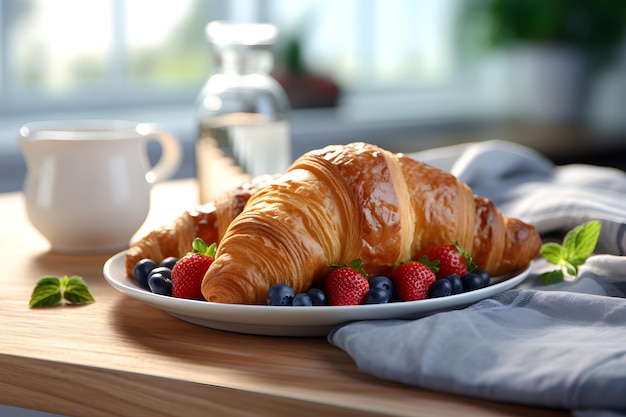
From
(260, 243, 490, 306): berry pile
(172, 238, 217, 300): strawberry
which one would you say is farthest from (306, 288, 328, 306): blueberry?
(172, 238, 217, 300): strawberry

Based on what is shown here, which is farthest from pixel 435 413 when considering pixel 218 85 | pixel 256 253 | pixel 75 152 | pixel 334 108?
pixel 334 108

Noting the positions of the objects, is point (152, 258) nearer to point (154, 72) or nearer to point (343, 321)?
point (343, 321)

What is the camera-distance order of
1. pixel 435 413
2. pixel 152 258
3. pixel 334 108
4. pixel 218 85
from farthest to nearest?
pixel 334 108 < pixel 218 85 < pixel 152 258 < pixel 435 413

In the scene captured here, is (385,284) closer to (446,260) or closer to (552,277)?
(446,260)

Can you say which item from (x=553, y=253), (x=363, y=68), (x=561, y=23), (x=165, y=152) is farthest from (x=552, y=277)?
(x=561, y=23)

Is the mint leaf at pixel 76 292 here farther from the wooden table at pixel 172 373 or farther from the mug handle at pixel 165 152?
the mug handle at pixel 165 152

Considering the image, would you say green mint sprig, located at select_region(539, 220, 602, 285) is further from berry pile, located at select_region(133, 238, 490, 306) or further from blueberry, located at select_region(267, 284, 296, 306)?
blueberry, located at select_region(267, 284, 296, 306)
